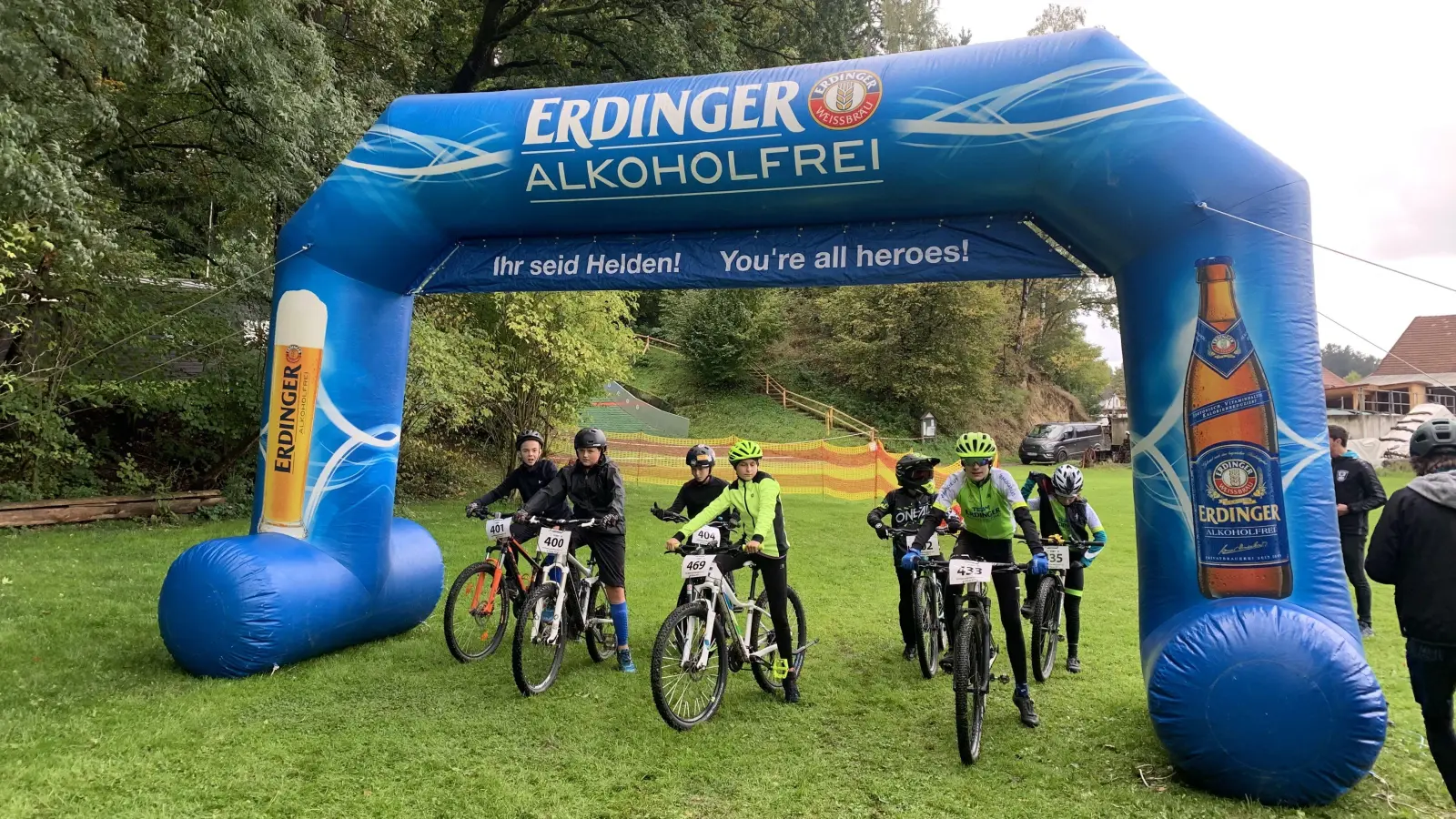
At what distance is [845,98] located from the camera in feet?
17.3

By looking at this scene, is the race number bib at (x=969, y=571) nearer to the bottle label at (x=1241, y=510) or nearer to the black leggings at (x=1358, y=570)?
the bottle label at (x=1241, y=510)

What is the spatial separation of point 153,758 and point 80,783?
1.12ft

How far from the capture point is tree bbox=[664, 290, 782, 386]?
32.0 metres

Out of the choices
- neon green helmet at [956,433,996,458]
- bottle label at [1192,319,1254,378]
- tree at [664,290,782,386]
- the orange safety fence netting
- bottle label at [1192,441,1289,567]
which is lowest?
bottle label at [1192,441,1289,567]

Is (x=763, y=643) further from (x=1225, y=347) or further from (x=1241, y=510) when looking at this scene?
(x=1225, y=347)

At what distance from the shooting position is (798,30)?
693 inches

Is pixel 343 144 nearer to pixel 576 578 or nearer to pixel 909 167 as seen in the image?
pixel 576 578

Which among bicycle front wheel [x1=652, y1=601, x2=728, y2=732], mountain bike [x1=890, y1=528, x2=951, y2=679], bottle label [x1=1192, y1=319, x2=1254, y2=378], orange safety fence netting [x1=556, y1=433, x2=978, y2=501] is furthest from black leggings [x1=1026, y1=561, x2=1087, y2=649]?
orange safety fence netting [x1=556, y1=433, x2=978, y2=501]

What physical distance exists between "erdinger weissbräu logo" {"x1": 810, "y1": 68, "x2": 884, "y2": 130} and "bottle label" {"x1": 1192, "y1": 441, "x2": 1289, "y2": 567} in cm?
282

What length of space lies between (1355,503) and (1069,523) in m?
2.75

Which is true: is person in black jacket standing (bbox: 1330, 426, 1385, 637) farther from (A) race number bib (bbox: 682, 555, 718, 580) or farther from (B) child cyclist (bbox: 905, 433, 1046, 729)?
(A) race number bib (bbox: 682, 555, 718, 580)

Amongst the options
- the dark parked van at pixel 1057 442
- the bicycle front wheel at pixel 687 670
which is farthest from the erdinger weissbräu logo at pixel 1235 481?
the dark parked van at pixel 1057 442

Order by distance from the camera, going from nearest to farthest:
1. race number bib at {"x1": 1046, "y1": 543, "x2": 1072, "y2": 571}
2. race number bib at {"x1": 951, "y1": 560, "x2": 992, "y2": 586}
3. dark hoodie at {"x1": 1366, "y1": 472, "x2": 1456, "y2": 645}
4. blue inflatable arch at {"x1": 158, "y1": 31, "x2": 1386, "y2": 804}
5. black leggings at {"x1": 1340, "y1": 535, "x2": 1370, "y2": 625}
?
1. dark hoodie at {"x1": 1366, "y1": 472, "x2": 1456, "y2": 645}
2. blue inflatable arch at {"x1": 158, "y1": 31, "x2": 1386, "y2": 804}
3. race number bib at {"x1": 951, "y1": 560, "x2": 992, "y2": 586}
4. race number bib at {"x1": 1046, "y1": 543, "x2": 1072, "y2": 571}
5. black leggings at {"x1": 1340, "y1": 535, "x2": 1370, "y2": 625}

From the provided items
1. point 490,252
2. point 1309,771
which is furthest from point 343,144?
point 1309,771
